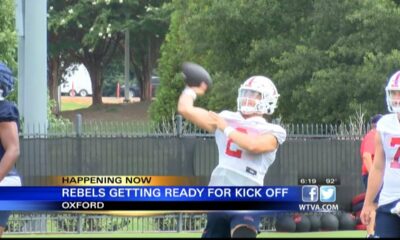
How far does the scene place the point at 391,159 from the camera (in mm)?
8648

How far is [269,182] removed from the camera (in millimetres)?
19328

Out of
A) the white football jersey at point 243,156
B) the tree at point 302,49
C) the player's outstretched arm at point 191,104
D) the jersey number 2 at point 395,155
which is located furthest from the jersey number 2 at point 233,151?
the tree at point 302,49

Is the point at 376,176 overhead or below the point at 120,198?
overhead

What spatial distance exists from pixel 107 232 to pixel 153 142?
1.69m

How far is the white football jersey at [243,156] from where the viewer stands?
8953mm

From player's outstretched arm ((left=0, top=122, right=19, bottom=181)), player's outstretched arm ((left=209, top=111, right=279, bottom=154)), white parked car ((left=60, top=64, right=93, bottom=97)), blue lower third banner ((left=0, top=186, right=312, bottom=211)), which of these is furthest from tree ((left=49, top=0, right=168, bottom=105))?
player's outstretched arm ((left=0, top=122, right=19, bottom=181))

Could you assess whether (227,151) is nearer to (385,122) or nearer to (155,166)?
(385,122)

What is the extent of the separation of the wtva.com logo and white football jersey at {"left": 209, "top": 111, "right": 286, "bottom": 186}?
412 inches

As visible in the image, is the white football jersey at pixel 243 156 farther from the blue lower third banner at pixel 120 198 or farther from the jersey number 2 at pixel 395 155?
the blue lower third banner at pixel 120 198

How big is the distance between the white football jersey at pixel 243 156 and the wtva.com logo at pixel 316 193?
34.4ft

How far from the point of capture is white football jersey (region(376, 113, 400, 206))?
338 inches

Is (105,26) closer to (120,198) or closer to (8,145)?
(120,198)

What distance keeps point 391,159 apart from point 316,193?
36.0ft

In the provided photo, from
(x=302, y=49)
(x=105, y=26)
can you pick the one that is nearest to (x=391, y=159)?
(x=302, y=49)
